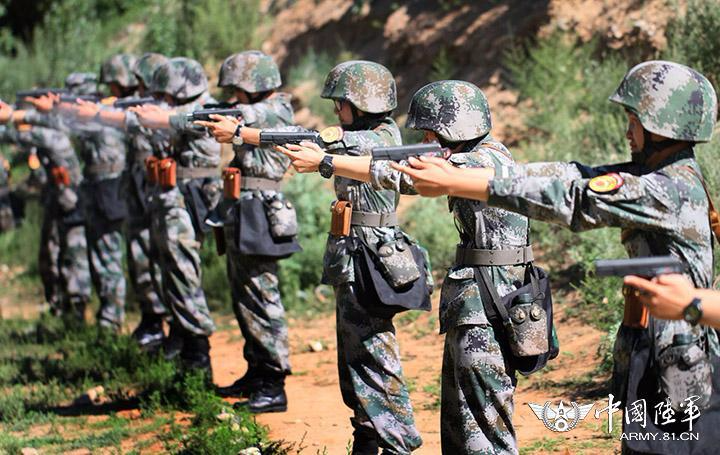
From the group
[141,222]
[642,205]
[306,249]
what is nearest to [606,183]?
[642,205]

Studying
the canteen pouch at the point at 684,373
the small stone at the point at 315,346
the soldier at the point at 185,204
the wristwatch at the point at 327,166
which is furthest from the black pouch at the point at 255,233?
the canteen pouch at the point at 684,373

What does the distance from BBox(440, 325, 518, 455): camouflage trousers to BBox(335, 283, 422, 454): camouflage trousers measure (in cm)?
86

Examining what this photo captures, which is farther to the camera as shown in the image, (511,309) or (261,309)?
(261,309)

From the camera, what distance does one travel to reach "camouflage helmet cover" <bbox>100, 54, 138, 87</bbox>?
989 cm

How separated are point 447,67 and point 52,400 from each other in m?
7.20

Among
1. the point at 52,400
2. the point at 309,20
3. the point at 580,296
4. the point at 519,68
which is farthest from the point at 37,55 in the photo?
the point at 580,296

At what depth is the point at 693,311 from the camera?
3.71 m

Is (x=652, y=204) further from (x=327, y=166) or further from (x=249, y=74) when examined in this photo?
(x=249, y=74)

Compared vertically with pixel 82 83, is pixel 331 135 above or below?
below

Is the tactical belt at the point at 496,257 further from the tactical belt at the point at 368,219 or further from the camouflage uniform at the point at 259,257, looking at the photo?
the camouflage uniform at the point at 259,257

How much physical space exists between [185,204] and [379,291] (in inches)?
120

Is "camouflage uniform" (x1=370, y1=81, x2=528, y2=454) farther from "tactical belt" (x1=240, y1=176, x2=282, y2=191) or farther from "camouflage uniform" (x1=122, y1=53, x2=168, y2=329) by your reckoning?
"camouflage uniform" (x1=122, y1=53, x2=168, y2=329)

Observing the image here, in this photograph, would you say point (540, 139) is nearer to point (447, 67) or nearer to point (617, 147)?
point (617, 147)

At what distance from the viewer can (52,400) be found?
26.9 ft
